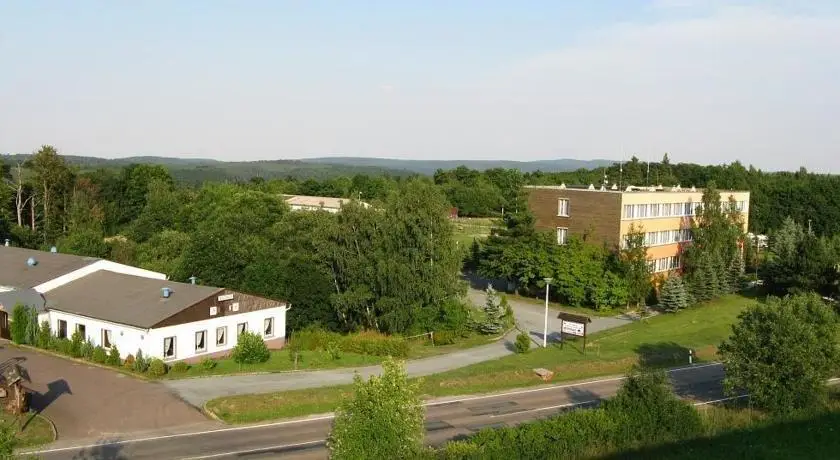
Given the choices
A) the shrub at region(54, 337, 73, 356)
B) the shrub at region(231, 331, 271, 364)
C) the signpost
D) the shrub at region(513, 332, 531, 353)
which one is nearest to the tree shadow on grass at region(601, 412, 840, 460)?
the signpost

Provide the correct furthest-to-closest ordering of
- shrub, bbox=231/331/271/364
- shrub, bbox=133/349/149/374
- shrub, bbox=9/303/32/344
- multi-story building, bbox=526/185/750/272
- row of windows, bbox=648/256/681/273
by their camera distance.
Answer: row of windows, bbox=648/256/681/273, multi-story building, bbox=526/185/750/272, shrub, bbox=9/303/32/344, shrub, bbox=231/331/271/364, shrub, bbox=133/349/149/374

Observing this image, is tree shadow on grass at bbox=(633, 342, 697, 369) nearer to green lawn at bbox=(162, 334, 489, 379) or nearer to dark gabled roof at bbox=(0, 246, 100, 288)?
green lawn at bbox=(162, 334, 489, 379)

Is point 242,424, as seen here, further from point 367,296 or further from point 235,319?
point 367,296

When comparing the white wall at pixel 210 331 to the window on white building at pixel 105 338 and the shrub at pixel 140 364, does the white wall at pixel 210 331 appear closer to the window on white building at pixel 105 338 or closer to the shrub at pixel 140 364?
the shrub at pixel 140 364

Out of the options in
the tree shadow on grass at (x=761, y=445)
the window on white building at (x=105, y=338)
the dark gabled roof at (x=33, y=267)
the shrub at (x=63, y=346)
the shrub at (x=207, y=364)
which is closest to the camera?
the tree shadow on grass at (x=761, y=445)

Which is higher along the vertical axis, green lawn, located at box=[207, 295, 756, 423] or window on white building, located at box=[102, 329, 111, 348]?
window on white building, located at box=[102, 329, 111, 348]

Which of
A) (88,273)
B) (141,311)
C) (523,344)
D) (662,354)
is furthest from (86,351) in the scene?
(662,354)

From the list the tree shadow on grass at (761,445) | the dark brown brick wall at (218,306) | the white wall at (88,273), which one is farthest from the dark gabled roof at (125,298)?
the tree shadow on grass at (761,445)
